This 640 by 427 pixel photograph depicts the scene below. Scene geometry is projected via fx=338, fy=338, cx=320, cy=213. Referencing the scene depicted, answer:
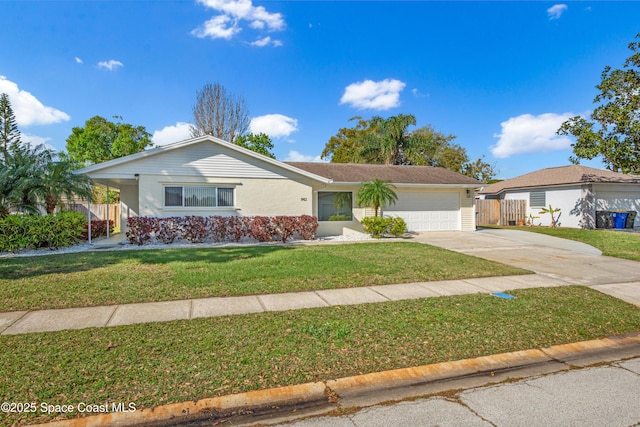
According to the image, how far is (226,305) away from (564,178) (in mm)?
23051

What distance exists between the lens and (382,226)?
1487cm

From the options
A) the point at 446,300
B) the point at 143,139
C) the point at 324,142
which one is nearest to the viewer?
the point at 446,300

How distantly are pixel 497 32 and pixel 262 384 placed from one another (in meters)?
19.0

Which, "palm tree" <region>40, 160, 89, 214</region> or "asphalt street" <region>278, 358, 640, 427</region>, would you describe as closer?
"asphalt street" <region>278, 358, 640, 427</region>

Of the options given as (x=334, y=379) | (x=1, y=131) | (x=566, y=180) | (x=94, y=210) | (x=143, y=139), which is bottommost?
(x=334, y=379)

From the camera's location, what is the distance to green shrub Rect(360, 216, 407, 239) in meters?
14.9

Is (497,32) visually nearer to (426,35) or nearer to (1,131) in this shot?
(426,35)

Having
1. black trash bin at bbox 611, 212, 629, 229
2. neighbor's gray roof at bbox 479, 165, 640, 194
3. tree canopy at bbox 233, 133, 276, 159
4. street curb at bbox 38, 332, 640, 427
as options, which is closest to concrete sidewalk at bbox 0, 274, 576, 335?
street curb at bbox 38, 332, 640, 427

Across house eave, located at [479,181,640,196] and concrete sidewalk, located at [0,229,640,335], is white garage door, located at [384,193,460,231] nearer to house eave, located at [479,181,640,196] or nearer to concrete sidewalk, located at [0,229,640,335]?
concrete sidewalk, located at [0,229,640,335]

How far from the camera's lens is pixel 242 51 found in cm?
1700

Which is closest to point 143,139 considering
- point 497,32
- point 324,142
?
point 324,142

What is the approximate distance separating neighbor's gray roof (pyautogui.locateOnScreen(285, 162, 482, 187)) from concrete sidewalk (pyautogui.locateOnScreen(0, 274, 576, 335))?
10204mm

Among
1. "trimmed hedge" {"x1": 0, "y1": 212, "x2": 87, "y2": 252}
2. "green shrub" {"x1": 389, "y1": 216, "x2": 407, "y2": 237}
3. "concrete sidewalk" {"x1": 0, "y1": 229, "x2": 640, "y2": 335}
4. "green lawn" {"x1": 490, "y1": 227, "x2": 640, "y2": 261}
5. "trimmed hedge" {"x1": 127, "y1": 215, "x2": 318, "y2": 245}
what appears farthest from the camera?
"green shrub" {"x1": 389, "y1": 216, "x2": 407, "y2": 237}

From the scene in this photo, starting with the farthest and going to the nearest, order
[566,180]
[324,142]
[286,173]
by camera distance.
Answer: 1. [324,142]
2. [566,180]
3. [286,173]
